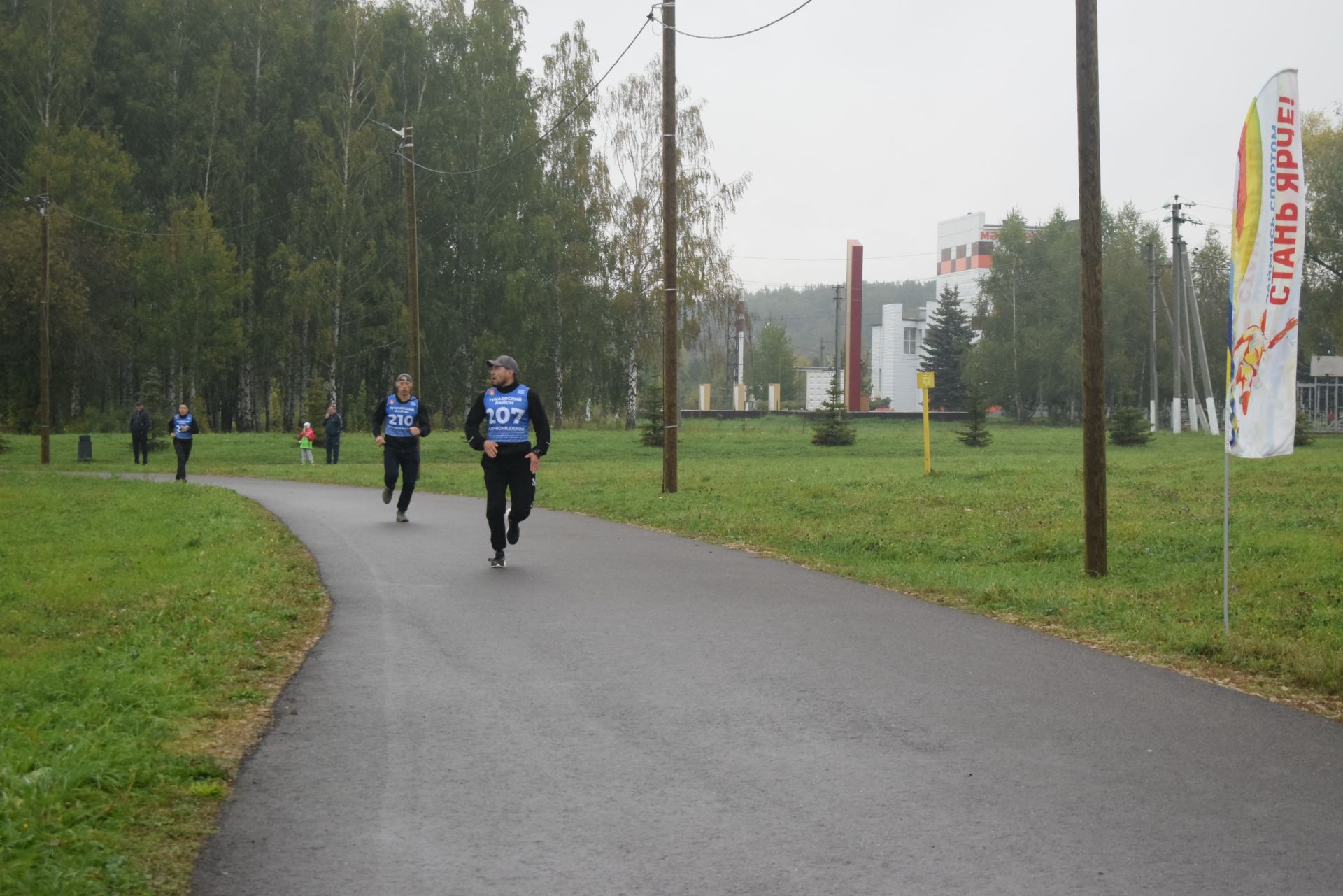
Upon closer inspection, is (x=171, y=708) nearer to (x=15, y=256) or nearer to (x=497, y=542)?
(x=497, y=542)

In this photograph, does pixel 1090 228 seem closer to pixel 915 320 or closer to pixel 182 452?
pixel 182 452

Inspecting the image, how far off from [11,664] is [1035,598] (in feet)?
24.3

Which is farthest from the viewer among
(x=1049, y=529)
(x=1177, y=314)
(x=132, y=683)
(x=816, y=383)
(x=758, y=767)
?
(x=816, y=383)

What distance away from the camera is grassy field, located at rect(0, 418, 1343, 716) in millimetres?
9336

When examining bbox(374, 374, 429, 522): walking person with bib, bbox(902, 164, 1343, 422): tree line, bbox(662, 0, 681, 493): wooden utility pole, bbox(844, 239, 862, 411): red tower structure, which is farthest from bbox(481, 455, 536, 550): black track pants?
bbox(844, 239, 862, 411): red tower structure

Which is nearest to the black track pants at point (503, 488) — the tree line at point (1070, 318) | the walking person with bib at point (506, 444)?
the walking person with bib at point (506, 444)

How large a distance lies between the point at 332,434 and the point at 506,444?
24.9 m

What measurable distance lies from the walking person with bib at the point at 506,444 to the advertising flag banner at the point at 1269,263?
6206 mm

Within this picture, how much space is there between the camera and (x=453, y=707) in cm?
675

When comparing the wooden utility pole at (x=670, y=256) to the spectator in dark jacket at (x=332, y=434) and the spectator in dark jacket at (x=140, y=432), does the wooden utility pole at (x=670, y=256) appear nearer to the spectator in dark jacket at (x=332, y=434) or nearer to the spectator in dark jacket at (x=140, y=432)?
the spectator in dark jacket at (x=332, y=434)

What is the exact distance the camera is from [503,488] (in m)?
12.9

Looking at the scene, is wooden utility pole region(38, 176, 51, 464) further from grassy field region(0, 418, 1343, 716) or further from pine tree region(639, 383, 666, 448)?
pine tree region(639, 383, 666, 448)

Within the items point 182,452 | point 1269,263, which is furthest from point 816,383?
point 1269,263

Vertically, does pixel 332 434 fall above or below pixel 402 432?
below
